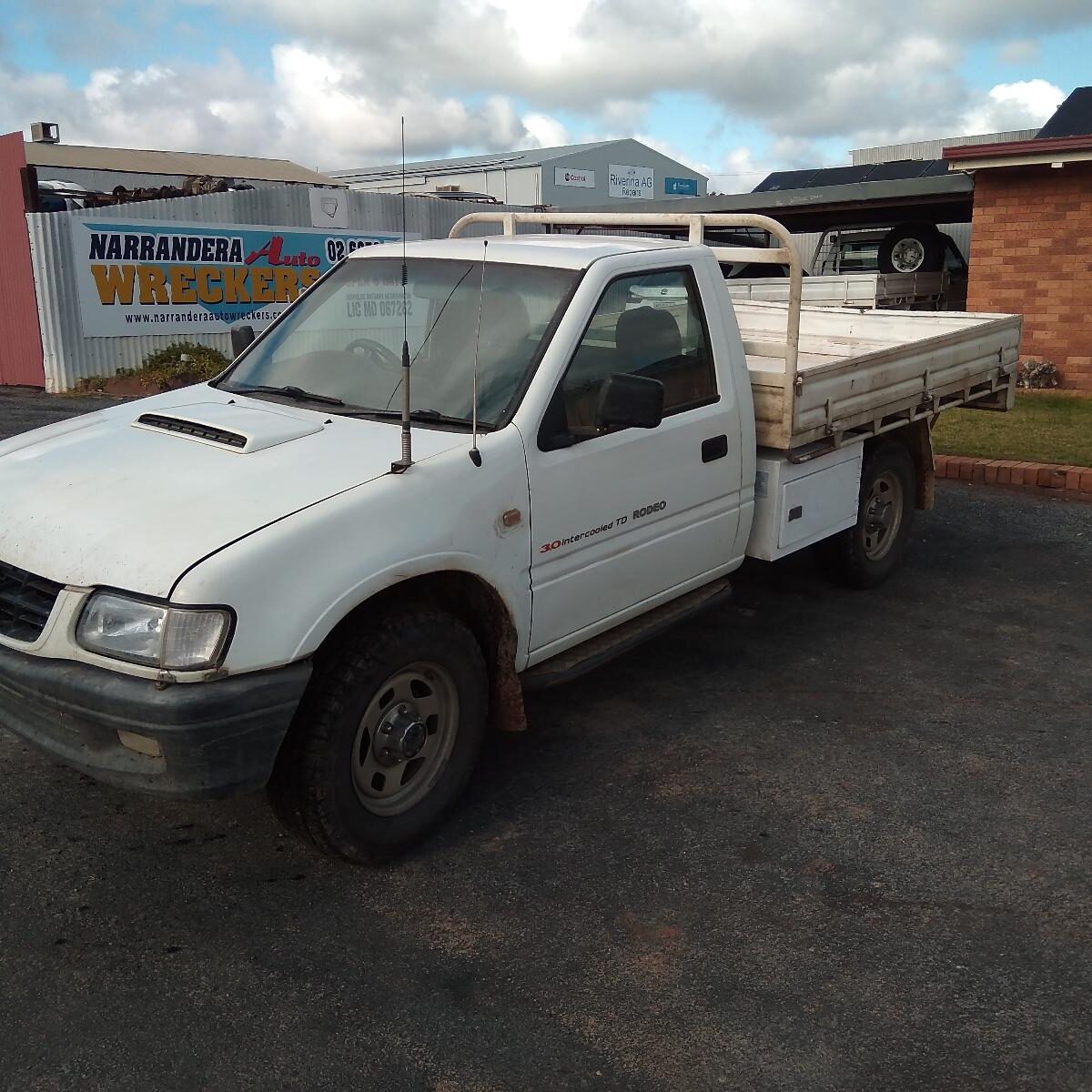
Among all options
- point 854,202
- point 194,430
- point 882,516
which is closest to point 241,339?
point 194,430

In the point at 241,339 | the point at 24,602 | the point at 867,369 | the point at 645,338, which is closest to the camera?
the point at 24,602

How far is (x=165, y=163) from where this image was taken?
31.9m

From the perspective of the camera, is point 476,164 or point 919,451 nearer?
point 919,451

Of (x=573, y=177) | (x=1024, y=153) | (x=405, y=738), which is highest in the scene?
(x=573, y=177)

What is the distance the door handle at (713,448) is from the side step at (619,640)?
64 cm

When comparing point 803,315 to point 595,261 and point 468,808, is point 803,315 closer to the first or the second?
point 595,261

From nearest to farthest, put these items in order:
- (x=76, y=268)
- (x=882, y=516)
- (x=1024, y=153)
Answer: (x=882, y=516) → (x=1024, y=153) → (x=76, y=268)

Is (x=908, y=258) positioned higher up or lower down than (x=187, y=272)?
higher up

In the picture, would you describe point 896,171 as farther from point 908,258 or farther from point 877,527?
point 877,527

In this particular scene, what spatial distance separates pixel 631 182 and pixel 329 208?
3906 cm

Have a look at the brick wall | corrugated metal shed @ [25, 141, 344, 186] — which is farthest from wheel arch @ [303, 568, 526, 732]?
corrugated metal shed @ [25, 141, 344, 186]

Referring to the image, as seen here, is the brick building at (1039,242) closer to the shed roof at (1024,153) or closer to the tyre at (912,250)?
the shed roof at (1024,153)

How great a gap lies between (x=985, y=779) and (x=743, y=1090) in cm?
202

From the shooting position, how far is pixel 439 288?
4465 mm
